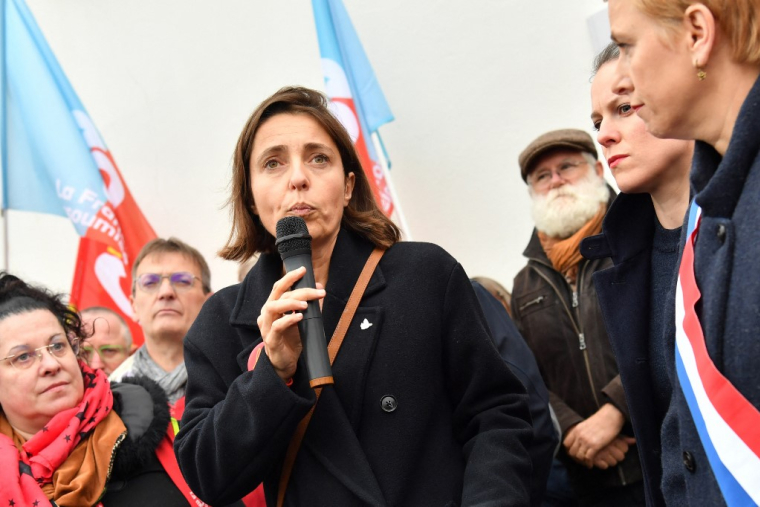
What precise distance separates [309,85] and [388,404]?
4.49m

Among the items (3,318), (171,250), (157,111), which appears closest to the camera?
(3,318)

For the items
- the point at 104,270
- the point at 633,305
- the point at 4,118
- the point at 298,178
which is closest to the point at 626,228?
the point at 633,305

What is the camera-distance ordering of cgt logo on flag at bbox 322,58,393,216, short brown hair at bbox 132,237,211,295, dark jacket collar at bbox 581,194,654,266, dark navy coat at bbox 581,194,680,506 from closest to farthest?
dark navy coat at bbox 581,194,680,506 < dark jacket collar at bbox 581,194,654,266 < short brown hair at bbox 132,237,211,295 < cgt logo on flag at bbox 322,58,393,216

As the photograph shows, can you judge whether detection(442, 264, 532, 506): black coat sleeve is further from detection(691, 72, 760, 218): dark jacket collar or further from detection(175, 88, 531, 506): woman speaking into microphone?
detection(691, 72, 760, 218): dark jacket collar

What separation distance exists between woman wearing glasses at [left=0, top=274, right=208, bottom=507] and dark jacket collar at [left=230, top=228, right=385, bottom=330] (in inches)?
41.4

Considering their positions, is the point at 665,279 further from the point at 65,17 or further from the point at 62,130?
the point at 65,17

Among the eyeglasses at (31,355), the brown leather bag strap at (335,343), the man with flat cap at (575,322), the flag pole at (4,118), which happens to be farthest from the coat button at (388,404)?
the flag pole at (4,118)

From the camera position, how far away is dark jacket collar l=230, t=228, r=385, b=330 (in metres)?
2.48

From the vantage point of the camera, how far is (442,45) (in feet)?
19.4

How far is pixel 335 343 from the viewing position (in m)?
2.38

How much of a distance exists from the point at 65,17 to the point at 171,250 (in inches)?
140

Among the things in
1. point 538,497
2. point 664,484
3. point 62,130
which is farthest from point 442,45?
point 664,484

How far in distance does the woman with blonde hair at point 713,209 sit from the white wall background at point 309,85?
388 centimetres

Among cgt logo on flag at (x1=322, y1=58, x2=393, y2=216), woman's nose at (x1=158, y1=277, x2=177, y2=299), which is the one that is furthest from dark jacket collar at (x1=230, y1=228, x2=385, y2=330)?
cgt logo on flag at (x1=322, y1=58, x2=393, y2=216)
